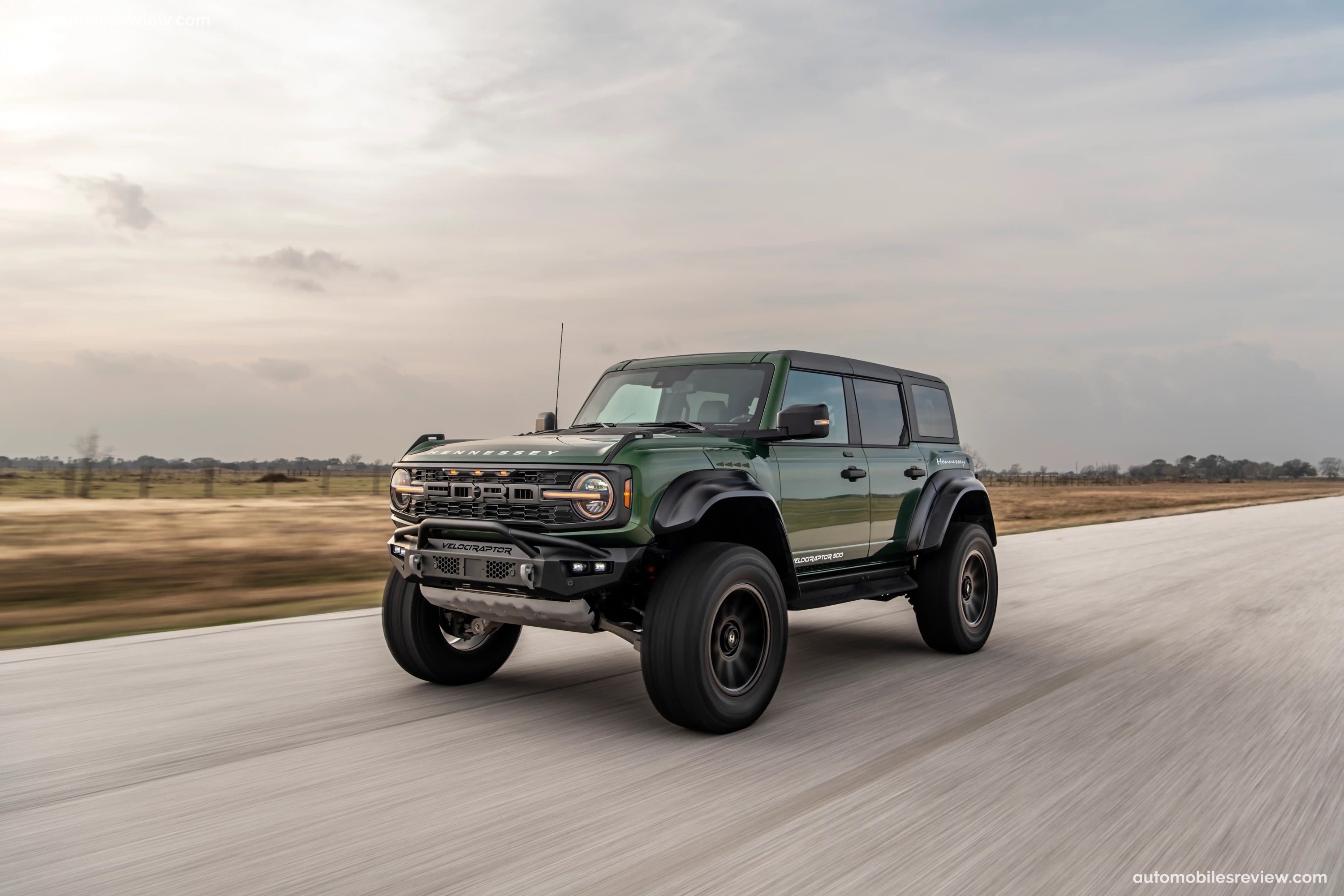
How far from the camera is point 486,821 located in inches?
149

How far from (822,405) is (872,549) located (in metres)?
1.60

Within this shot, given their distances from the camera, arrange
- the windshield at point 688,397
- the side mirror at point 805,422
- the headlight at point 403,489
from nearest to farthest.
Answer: the side mirror at point 805,422 → the headlight at point 403,489 → the windshield at point 688,397

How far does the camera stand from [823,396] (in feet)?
22.2

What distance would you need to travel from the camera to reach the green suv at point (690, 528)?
Answer: 16.5ft

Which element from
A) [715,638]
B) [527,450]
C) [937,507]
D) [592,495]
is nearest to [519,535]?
[592,495]

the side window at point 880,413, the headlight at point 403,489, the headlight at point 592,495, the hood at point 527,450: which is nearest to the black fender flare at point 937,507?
the side window at point 880,413

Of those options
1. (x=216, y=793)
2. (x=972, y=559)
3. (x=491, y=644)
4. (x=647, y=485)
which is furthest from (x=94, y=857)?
(x=972, y=559)

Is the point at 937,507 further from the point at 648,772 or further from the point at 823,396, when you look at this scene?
the point at 648,772

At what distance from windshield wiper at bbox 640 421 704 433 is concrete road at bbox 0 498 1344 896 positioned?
5.40 ft

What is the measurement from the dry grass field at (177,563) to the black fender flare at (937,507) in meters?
6.08

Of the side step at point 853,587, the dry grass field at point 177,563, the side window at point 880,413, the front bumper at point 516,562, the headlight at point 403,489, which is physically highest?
the side window at point 880,413

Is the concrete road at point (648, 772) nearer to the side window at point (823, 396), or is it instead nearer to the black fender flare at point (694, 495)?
the black fender flare at point (694, 495)

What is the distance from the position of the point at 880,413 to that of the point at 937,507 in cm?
86

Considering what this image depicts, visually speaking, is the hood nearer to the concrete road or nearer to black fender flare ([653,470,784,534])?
black fender flare ([653,470,784,534])
